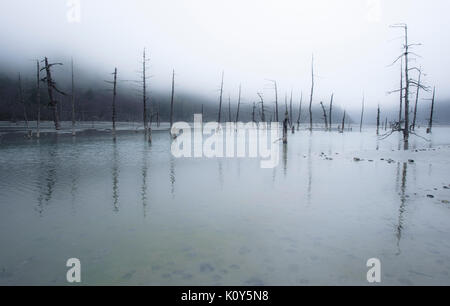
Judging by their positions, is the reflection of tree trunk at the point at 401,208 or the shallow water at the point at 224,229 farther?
the reflection of tree trunk at the point at 401,208

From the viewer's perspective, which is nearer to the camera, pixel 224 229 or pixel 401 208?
pixel 224 229

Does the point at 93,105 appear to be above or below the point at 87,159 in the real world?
above

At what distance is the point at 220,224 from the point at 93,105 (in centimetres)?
17199

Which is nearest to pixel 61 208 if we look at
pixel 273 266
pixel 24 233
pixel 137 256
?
pixel 24 233

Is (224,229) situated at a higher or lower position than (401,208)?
lower

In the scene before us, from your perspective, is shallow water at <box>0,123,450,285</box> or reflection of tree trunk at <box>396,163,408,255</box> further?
reflection of tree trunk at <box>396,163,408,255</box>

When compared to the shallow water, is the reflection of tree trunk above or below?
above

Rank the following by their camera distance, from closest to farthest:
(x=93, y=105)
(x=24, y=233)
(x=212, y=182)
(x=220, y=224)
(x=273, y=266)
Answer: (x=273, y=266)
(x=24, y=233)
(x=220, y=224)
(x=212, y=182)
(x=93, y=105)

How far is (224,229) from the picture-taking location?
5.96 meters

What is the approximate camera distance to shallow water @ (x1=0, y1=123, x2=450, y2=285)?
13.8 feet

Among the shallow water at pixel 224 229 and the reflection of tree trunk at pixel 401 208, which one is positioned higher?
the reflection of tree trunk at pixel 401 208

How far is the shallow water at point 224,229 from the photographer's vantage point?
4.20 m
